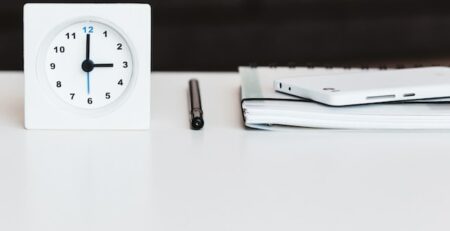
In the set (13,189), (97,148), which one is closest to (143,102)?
(97,148)

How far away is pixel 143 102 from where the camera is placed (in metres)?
0.96

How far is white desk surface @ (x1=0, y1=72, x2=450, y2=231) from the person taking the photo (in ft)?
2.23

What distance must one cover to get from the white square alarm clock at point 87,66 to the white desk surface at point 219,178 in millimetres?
23

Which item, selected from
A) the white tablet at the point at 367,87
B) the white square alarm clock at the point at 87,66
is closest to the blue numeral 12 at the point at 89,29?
the white square alarm clock at the point at 87,66

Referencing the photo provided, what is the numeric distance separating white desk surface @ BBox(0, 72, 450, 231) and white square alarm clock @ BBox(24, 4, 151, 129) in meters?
0.02

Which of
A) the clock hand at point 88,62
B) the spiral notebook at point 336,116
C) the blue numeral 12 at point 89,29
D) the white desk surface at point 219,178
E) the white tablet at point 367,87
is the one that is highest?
the blue numeral 12 at point 89,29

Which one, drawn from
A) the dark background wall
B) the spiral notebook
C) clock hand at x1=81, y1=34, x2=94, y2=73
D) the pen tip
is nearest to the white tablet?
the spiral notebook

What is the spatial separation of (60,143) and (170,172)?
0.53 feet

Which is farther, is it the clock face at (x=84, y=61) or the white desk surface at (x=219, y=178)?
the clock face at (x=84, y=61)

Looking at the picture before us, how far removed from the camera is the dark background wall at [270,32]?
2.52 metres

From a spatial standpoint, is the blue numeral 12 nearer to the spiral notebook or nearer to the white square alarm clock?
the white square alarm clock

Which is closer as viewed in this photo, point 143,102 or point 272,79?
point 143,102

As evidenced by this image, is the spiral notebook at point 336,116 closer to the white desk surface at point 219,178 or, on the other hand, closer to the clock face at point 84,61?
the white desk surface at point 219,178

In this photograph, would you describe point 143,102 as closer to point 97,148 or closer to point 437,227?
point 97,148
